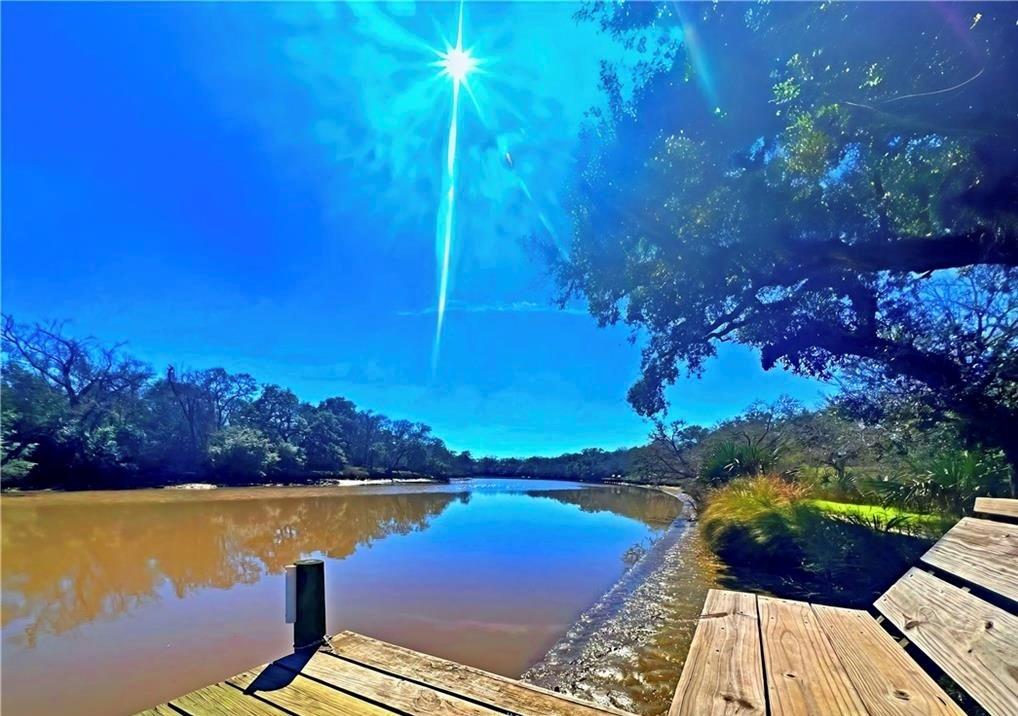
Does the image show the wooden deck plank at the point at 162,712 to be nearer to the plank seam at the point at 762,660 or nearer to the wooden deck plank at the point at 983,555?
the plank seam at the point at 762,660

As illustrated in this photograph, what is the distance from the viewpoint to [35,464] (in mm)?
21609

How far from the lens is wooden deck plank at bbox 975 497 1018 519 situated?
4.88 feet

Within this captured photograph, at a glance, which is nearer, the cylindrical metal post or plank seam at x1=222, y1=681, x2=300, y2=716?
plank seam at x1=222, y1=681, x2=300, y2=716

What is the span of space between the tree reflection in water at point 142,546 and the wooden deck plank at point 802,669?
611 cm

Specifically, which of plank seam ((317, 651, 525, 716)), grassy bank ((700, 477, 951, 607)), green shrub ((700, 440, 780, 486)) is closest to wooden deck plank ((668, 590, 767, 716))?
plank seam ((317, 651, 525, 716))

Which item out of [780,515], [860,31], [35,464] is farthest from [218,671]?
[35,464]

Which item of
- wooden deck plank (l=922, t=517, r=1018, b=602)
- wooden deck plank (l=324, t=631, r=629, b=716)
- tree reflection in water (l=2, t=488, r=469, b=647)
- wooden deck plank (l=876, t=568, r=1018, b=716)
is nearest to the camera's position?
wooden deck plank (l=876, t=568, r=1018, b=716)

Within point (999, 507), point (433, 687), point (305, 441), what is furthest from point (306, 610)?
point (305, 441)

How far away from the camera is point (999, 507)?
61.4 inches

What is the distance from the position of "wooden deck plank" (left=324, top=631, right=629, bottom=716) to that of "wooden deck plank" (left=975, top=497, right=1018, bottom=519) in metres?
1.48

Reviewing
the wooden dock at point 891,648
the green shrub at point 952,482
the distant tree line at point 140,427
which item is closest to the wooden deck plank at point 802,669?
the wooden dock at point 891,648

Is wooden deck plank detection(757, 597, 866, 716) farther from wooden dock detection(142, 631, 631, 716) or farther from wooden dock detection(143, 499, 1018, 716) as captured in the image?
wooden dock detection(142, 631, 631, 716)

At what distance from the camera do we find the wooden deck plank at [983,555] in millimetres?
1242

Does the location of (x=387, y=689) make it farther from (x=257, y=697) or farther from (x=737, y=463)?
(x=737, y=463)
